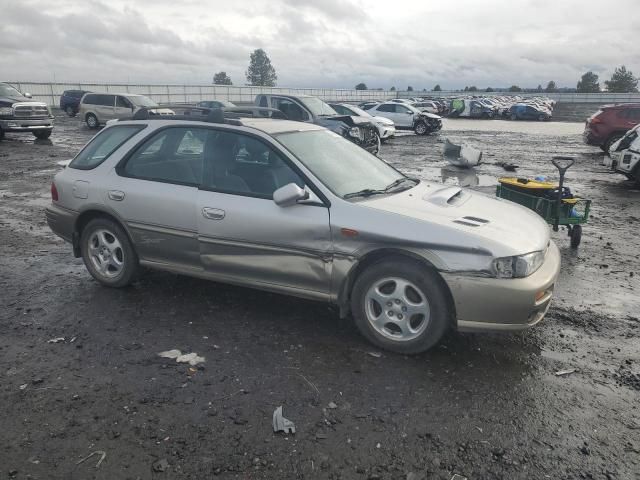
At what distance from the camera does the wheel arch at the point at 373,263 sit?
3.71 metres

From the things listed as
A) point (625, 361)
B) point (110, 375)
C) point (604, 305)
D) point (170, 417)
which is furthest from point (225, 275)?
point (604, 305)

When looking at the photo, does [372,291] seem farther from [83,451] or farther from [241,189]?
[83,451]

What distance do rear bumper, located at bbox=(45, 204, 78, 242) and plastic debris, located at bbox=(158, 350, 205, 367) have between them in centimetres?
208

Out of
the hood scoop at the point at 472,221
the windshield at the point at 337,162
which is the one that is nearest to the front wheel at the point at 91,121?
the windshield at the point at 337,162

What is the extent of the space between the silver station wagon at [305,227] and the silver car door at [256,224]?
1cm

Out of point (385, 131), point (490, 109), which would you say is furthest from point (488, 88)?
point (385, 131)

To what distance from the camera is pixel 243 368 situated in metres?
3.70

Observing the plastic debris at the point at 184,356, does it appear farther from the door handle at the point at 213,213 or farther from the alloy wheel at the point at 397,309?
the alloy wheel at the point at 397,309

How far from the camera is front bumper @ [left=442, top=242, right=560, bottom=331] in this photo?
140 inches

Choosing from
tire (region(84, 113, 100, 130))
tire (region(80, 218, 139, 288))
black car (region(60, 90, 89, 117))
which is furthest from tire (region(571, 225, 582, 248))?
black car (region(60, 90, 89, 117))

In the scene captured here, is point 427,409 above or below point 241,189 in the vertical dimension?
below

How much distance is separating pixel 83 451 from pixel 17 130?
20.6m

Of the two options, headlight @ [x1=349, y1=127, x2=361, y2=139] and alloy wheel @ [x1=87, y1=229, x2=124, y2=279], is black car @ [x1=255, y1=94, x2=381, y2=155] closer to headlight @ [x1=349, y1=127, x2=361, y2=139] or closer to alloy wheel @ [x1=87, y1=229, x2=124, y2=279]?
headlight @ [x1=349, y1=127, x2=361, y2=139]

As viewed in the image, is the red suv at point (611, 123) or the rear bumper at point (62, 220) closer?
the rear bumper at point (62, 220)
